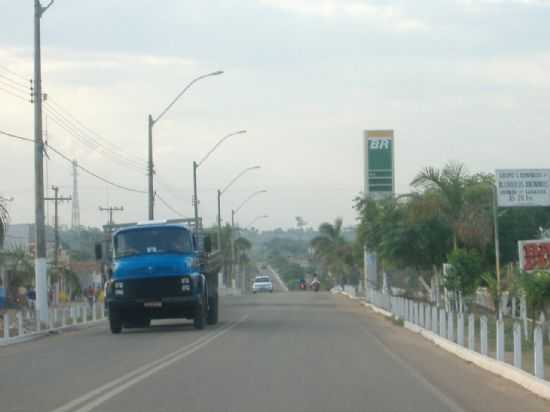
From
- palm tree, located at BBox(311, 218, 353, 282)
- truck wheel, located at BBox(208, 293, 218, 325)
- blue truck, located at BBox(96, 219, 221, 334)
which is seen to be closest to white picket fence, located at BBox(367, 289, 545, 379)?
truck wheel, located at BBox(208, 293, 218, 325)

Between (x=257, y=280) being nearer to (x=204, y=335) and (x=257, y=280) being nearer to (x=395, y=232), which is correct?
(x=395, y=232)

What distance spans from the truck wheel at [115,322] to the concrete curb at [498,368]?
862 centimetres

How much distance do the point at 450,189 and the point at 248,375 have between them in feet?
66.5

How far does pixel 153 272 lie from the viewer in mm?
28297

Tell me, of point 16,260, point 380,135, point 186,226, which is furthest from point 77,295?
point 186,226

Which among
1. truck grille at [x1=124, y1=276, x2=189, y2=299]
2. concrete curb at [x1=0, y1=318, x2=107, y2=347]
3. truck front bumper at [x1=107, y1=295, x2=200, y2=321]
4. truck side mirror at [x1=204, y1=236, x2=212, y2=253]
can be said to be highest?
truck side mirror at [x1=204, y1=236, x2=212, y2=253]

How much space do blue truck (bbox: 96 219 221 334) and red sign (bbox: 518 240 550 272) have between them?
8893 mm

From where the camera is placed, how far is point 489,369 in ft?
60.4

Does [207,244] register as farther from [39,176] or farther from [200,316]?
[39,176]

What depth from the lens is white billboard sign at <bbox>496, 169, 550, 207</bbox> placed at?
2748cm

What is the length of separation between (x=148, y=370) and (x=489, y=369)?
5985 mm

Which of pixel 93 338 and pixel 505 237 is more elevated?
pixel 505 237

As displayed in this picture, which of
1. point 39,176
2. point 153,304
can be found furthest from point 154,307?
point 39,176

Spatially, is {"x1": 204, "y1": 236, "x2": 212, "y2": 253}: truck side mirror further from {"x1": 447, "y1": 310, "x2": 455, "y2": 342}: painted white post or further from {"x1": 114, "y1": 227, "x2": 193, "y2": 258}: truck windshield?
{"x1": 447, "y1": 310, "x2": 455, "y2": 342}: painted white post
